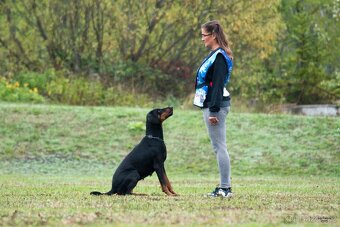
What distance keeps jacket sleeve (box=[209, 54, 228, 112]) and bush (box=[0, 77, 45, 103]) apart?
15.2 m

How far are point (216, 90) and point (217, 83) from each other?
0.28 ft

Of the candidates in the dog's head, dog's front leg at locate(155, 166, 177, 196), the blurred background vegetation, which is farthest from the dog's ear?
the blurred background vegetation

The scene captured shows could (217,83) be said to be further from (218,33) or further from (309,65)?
(309,65)

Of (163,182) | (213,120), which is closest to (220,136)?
(213,120)

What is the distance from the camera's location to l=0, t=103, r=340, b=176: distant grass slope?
740 inches

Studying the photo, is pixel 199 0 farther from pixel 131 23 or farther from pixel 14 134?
pixel 14 134

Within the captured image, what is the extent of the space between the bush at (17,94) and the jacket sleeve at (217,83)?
15.2 metres

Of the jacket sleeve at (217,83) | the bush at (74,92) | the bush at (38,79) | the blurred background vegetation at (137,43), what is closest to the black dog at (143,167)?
the jacket sleeve at (217,83)

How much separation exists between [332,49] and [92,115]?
Result: 15776 millimetres

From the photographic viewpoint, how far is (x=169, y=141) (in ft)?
67.3

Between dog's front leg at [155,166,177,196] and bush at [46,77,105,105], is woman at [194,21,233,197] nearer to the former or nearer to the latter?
dog's front leg at [155,166,177,196]

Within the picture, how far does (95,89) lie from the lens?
2566 cm

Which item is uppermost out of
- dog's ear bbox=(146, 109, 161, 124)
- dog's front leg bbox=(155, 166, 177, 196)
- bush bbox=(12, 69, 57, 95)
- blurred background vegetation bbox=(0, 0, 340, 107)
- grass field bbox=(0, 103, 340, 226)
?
blurred background vegetation bbox=(0, 0, 340, 107)

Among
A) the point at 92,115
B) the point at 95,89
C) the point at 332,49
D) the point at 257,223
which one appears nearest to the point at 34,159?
the point at 92,115
